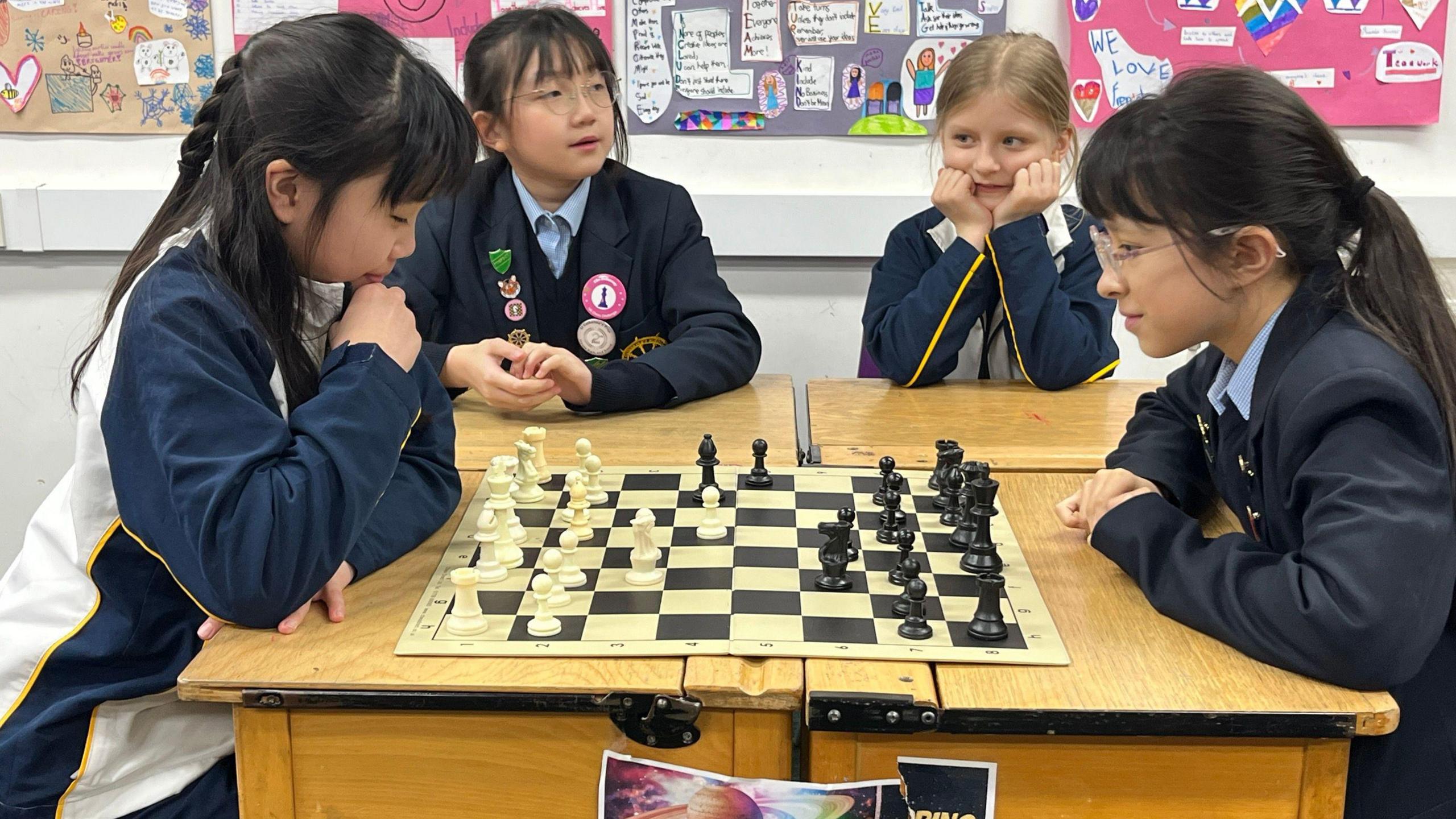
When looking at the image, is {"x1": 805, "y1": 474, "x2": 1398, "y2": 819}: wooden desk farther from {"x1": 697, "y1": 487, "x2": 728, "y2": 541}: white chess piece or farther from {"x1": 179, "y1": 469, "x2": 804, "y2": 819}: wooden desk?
{"x1": 697, "y1": 487, "x2": 728, "y2": 541}: white chess piece

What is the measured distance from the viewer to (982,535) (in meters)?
1.47

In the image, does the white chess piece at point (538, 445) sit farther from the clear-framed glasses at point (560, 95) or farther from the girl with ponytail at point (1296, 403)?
the clear-framed glasses at point (560, 95)

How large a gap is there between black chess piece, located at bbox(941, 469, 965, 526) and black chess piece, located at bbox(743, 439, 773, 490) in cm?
26

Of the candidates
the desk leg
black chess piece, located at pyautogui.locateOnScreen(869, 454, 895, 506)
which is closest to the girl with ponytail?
black chess piece, located at pyautogui.locateOnScreen(869, 454, 895, 506)

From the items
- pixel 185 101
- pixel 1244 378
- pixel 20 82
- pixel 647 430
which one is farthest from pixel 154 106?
pixel 1244 378

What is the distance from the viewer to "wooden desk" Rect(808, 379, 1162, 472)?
1.90m

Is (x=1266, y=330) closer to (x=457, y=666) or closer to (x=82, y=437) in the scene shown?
(x=457, y=666)

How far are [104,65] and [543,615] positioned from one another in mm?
2916

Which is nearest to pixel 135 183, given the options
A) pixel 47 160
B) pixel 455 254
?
pixel 47 160

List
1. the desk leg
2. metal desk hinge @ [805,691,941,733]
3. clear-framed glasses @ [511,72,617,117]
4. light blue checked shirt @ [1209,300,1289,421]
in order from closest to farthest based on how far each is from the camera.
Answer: metal desk hinge @ [805,691,941,733], the desk leg, light blue checked shirt @ [1209,300,1289,421], clear-framed glasses @ [511,72,617,117]

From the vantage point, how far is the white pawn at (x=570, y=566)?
137 cm

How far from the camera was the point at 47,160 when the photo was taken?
3477mm

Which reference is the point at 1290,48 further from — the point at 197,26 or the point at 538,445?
the point at 197,26

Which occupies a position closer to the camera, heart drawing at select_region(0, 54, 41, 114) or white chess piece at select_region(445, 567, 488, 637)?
white chess piece at select_region(445, 567, 488, 637)
